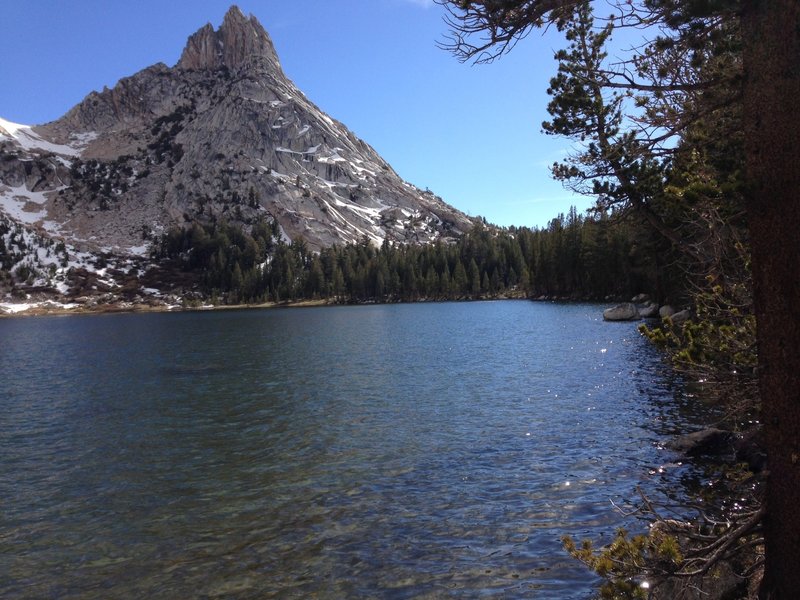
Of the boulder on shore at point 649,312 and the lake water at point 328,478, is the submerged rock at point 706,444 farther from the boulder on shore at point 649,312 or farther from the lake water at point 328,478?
the boulder on shore at point 649,312

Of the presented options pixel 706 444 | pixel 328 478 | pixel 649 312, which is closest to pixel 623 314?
pixel 649 312

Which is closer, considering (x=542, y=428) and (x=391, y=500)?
(x=391, y=500)

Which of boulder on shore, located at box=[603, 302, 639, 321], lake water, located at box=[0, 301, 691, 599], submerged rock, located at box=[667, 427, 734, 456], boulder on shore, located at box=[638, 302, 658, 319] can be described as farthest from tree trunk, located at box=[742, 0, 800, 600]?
boulder on shore, located at box=[603, 302, 639, 321]

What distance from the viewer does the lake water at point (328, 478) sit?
12.9 m

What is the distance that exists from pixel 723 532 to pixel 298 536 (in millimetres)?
10553

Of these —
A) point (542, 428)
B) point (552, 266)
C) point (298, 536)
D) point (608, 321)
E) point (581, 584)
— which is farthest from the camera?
point (552, 266)

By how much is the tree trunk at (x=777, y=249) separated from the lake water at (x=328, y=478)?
5.88m

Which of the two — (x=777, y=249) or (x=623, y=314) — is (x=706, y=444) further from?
(x=623, y=314)

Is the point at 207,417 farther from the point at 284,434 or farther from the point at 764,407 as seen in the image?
the point at 764,407

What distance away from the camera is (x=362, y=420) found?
28.4 metres

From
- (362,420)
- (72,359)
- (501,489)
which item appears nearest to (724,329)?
(501,489)

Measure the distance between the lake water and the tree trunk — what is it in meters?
5.88

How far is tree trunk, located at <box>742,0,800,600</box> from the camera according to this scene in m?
6.74

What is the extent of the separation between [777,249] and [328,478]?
16.5 meters
